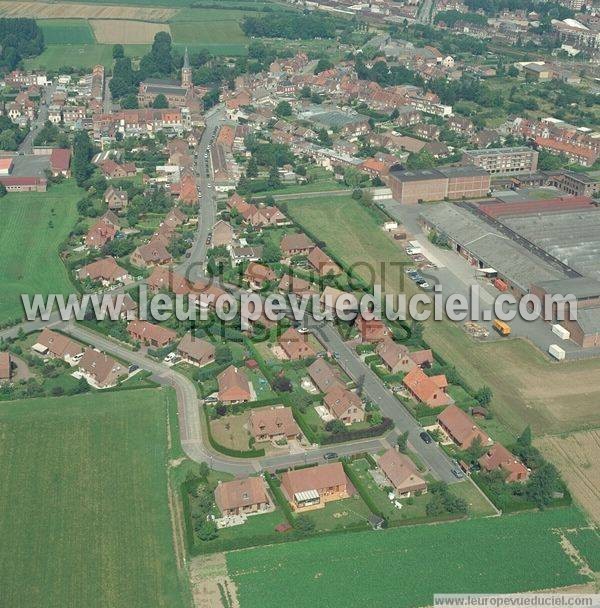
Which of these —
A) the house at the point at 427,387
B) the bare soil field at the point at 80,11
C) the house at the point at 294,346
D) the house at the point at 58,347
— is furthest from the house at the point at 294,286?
the bare soil field at the point at 80,11

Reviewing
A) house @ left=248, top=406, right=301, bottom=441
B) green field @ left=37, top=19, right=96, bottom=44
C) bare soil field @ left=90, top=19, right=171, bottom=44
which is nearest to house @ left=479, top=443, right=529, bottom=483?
house @ left=248, top=406, right=301, bottom=441

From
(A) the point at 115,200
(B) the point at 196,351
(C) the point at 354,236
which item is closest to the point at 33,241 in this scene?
(A) the point at 115,200

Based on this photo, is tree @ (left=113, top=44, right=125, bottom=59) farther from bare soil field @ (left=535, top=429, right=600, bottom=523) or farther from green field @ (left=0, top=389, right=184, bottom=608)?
bare soil field @ (left=535, top=429, right=600, bottom=523)

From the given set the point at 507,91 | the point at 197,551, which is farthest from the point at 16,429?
the point at 507,91

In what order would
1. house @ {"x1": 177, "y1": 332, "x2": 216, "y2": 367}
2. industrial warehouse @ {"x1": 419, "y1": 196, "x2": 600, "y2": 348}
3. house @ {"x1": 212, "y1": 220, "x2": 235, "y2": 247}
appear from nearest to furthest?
house @ {"x1": 177, "y1": 332, "x2": 216, "y2": 367} < industrial warehouse @ {"x1": 419, "y1": 196, "x2": 600, "y2": 348} < house @ {"x1": 212, "y1": 220, "x2": 235, "y2": 247}

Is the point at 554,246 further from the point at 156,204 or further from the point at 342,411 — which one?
the point at 156,204
